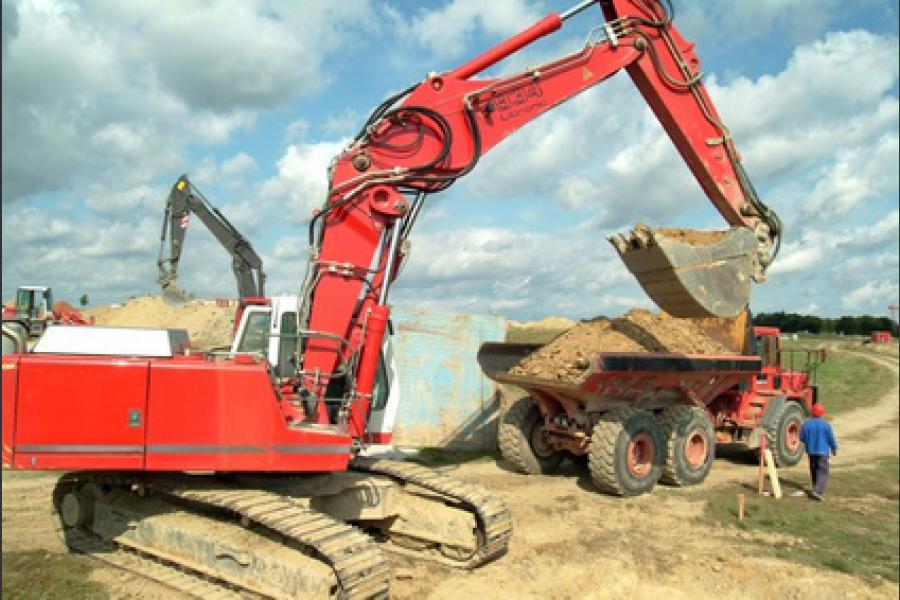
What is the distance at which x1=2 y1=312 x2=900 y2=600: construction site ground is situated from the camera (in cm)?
620

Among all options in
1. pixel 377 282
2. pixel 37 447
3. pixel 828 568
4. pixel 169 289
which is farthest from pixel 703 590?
pixel 169 289

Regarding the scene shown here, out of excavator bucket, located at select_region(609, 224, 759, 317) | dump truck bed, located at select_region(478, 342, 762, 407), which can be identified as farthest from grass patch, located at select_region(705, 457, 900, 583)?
excavator bucket, located at select_region(609, 224, 759, 317)

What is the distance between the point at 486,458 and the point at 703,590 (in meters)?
6.26

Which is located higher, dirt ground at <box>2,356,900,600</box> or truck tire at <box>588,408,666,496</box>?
truck tire at <box>588,408,666,496</box>

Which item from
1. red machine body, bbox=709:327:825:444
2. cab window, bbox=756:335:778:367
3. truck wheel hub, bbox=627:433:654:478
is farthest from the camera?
cab window, bbox=756:335:778:367

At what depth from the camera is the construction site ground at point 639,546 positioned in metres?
6.20

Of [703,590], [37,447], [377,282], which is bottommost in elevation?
[703,590]

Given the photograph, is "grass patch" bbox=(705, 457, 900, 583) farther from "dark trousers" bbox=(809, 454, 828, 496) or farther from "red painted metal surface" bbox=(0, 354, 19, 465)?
"red painted metal surface" bbox=(0, 354, 19, 465)

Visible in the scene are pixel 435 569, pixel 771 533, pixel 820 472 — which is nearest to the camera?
pixel 435 569

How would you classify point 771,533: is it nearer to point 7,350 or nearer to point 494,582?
point 494,582

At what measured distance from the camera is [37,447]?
17.8 ft

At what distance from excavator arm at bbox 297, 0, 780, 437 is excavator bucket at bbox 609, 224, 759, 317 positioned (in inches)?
0.6

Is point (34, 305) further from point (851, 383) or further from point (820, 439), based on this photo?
point (851, 383)

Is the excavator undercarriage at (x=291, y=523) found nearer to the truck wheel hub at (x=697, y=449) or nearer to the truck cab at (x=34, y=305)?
the truck cab at (x=34, y=305)
